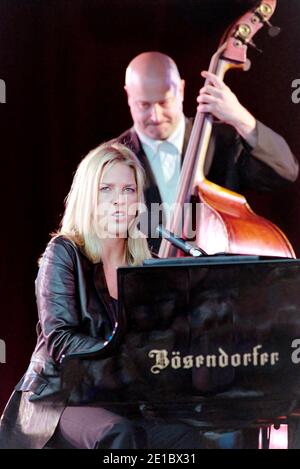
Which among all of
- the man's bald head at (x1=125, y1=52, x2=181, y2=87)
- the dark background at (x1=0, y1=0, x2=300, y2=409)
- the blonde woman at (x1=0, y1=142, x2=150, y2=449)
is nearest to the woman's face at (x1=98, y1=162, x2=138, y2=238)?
the blonde woman at (x1=0, y1=142, x2=150, y2=449)

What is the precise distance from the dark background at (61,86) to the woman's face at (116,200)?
0.36 m

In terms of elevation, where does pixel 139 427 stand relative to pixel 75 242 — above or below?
below

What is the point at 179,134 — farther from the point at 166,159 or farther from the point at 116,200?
the point at 116,200

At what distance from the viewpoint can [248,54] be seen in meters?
3.11

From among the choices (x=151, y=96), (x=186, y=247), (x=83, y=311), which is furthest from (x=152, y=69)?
(x=83, y=311)

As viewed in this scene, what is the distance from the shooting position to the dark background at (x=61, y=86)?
10.2ft

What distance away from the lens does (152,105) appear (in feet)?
10.3

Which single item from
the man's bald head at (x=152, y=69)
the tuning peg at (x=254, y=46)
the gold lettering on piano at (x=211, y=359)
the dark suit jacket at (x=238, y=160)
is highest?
the tuning peg at (x=254, y=46)

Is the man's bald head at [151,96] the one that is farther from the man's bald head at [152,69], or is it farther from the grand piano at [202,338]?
the grand piano at [202,338]

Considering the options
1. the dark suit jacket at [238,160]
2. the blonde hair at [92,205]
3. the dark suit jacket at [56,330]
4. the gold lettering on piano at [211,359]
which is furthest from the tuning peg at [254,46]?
the gold lettering on piano at [211,359]

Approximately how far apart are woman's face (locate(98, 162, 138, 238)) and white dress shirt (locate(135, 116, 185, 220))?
0.78ft

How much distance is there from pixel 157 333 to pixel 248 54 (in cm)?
155
